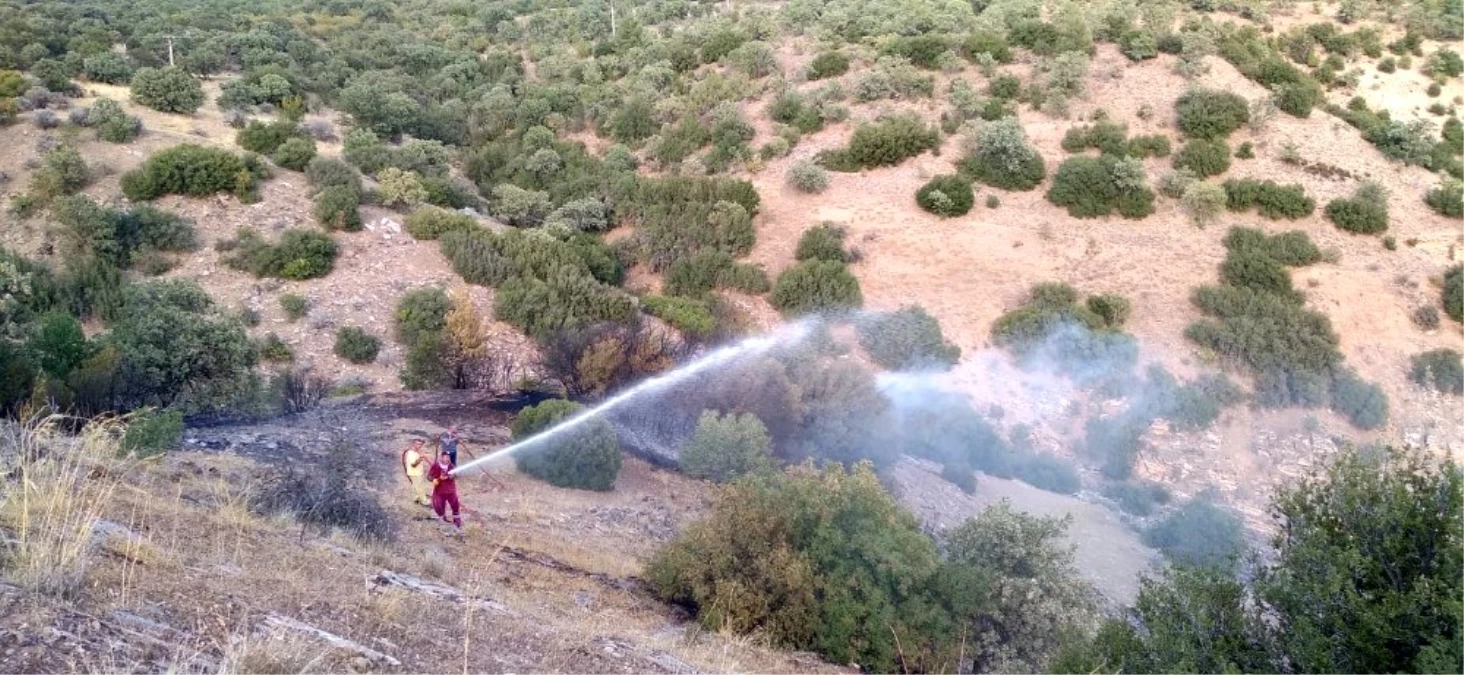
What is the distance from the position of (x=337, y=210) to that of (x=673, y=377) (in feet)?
39.4

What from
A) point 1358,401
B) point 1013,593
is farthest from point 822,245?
point 1013,593

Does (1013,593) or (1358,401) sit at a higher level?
(1013,593)

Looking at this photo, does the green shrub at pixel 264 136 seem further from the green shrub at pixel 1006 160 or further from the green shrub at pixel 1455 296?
the green shrub at pixel 1455 296

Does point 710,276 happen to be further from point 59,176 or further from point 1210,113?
point 1210,113

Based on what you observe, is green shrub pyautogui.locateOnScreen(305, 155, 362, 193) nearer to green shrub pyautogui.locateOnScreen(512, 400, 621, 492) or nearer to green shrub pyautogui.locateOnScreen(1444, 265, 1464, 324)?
green shrub pyautogui.locateOnScreen(512, 400, 621, 492)

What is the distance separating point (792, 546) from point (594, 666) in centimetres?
430

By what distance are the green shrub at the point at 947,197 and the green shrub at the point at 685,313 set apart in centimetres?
836

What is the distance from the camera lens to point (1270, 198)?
26.8 meters

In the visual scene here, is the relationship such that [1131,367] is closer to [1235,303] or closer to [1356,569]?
[1235,303]

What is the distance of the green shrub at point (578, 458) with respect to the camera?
14.1 metres

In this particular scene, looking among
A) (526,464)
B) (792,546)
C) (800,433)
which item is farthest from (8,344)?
(800,433)

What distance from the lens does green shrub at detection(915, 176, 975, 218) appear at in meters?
27.8

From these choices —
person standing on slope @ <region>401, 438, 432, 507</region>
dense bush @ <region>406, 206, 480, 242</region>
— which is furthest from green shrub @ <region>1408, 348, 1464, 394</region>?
dense bush @ <region>406, 206, 480, 242</region>

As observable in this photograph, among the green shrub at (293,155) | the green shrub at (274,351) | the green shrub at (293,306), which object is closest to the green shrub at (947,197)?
the green shrub at (293,306)
